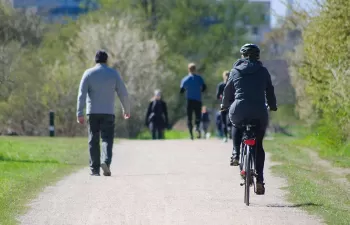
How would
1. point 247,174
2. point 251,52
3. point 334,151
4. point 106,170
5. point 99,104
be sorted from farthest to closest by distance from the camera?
point 334,151, point 99,104, point 106,170, point 251,52, point 247,174

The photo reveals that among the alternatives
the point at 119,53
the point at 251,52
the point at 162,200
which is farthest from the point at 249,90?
the point at 119,53

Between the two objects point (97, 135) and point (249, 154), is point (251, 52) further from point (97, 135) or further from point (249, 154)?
point (97, 135)

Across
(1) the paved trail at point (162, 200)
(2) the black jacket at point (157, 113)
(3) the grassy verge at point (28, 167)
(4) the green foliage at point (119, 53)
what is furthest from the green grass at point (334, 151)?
(2) the black jacket at point (157, 113)

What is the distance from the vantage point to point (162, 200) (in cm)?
1253

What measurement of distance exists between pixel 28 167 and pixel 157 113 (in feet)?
57.1

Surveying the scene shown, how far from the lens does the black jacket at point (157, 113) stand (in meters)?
35.3

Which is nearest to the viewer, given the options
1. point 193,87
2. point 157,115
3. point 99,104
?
point 99,104

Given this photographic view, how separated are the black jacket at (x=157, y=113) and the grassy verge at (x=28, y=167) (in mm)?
8646

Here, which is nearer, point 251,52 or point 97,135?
point 251,52

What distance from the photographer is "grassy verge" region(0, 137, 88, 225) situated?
12.5 meters

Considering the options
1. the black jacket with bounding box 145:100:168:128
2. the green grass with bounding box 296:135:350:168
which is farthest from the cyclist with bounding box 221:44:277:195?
the black jacket with bounding box 145:100:168:128

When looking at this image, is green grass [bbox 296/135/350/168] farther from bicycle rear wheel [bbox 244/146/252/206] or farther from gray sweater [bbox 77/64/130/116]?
bicycle rear wheel [bbox 244/146/252/206]

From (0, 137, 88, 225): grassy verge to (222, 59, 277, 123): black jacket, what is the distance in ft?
8.79

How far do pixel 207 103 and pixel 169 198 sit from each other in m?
55.2
